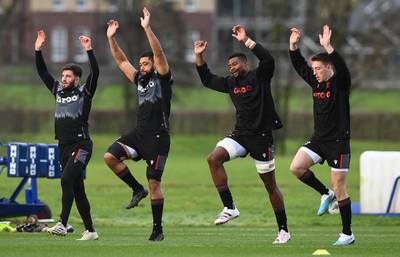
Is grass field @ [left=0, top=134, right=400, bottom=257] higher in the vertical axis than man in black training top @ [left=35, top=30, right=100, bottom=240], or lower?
lower

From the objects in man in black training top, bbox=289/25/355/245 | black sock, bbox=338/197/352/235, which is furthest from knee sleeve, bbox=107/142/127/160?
black sock, bbox=338/197/352/235

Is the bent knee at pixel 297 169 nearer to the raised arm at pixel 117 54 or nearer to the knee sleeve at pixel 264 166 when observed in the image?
the knee sleeve at pixel 264 166

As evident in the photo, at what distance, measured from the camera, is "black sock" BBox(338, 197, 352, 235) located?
610 inches

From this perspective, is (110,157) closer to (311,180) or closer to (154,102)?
(154,102)

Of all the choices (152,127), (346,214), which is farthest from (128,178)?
(346,214)

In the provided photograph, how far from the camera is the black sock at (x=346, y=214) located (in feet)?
50.8

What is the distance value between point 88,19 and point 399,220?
63.2 meters

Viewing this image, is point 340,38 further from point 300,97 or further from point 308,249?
point 308,249

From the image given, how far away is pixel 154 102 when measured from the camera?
51.0ft

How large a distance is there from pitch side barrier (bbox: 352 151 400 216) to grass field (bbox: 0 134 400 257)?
29cm

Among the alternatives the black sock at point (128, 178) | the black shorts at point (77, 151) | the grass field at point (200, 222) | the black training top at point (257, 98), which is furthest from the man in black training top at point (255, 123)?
the black shorts at point (77, 151)

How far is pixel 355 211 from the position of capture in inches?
968

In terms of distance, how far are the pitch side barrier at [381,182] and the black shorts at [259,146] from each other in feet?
27.6

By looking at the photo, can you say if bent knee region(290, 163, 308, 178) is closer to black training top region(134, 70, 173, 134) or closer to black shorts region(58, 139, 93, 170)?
black training top region(134, 70, 173, 134)
